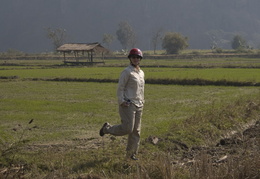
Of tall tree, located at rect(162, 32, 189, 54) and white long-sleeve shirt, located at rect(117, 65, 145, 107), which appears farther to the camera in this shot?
tall tree, located at rect(162, 32, 189, 54)

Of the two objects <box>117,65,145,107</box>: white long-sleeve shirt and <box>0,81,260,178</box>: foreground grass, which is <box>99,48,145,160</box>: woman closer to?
<box>117,65,145,107</box>: white long-sleeve shirt

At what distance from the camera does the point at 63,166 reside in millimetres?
6410

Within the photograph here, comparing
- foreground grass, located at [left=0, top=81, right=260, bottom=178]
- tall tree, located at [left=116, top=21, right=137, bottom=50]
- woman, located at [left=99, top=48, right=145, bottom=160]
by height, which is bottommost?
tall tree, located at [left=116, top=21, right=137, bottom=50]

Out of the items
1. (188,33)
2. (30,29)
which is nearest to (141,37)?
(188,33)

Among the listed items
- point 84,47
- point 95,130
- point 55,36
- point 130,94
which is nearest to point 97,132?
point 95,130

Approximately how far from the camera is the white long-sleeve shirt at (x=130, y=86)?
250 inches

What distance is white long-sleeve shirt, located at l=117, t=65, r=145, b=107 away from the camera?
20.8 ft

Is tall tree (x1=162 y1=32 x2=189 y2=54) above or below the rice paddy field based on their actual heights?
below

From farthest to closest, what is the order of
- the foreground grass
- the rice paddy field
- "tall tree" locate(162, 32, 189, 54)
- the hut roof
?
"tall tree" locate(162, 32, 189, 54) → the hut roof → the foreground grass → the rice paddy field

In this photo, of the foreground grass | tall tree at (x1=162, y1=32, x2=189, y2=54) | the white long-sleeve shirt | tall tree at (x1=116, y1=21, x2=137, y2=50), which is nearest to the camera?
the foreground grass

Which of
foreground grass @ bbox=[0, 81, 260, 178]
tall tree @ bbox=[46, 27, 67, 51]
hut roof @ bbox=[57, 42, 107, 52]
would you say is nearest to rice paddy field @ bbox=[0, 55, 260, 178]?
foreground grass @ bbox=[0, 81, 260, 178]

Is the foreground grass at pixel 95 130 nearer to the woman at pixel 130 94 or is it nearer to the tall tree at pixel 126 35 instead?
the woman at pixel 130 94

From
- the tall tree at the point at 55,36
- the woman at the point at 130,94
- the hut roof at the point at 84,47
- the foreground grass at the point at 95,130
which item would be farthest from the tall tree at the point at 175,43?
the woman at the point at 130,94

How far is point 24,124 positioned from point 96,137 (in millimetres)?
2935
